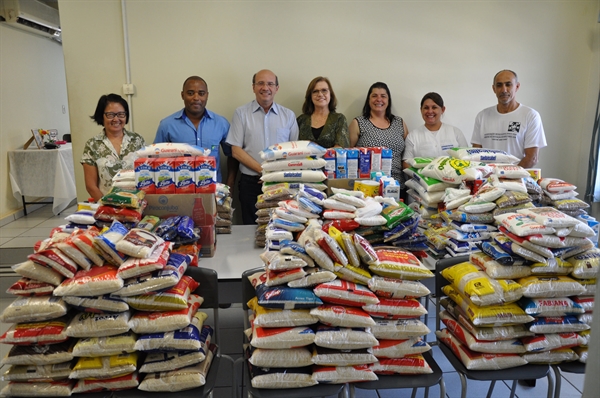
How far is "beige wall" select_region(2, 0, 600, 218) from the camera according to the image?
171 inches

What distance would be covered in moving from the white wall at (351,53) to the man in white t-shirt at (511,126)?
738 millimetres

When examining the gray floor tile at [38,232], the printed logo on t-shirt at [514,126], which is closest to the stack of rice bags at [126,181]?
the printed logo on t-shirt at [514,126]

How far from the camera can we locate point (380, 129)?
4.13m

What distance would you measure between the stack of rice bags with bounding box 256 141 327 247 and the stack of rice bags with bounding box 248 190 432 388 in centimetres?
91

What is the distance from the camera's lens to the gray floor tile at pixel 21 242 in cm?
506

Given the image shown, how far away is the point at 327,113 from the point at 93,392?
9.96 feet

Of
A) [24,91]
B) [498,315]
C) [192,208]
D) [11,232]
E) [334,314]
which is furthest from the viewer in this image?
[24,91]

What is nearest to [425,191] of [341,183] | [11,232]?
[341,183]

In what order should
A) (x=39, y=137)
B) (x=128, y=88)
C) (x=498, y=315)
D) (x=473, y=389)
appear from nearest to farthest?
(x=498, y=315), (x=473, y=389), (x=128, y=88), (x=39, y=137)

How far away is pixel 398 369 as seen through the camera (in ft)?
5.83

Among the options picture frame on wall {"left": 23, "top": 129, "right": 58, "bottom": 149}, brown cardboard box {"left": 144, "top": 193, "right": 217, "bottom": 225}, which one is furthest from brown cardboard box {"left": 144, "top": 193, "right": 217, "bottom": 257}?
picture frame on wall {"left": 23, "top": 129, "right": 58, "bottom": 149}

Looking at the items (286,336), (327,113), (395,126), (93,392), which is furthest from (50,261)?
(395,126)

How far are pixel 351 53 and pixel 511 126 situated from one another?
1.74m

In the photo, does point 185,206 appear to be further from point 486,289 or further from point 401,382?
point 486,289
